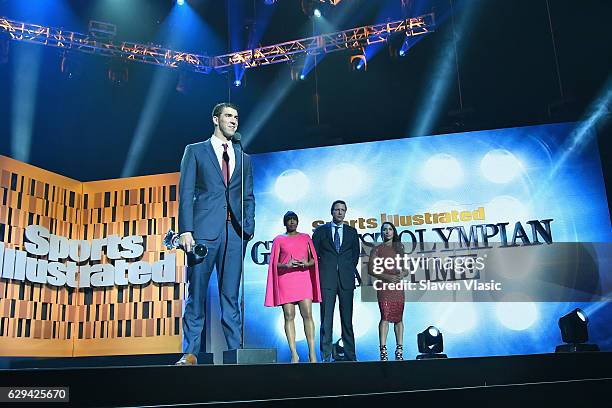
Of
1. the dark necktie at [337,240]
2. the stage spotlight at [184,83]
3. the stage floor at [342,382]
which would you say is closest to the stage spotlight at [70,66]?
the stage spotlight at [184,83]

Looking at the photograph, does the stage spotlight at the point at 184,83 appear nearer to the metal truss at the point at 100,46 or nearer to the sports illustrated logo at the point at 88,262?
the metal truss at the point at 100,46

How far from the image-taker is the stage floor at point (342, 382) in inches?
73.7

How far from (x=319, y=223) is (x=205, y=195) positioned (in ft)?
14.3

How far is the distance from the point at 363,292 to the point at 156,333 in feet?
9.39

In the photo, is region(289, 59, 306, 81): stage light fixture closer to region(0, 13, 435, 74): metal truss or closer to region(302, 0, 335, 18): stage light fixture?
region(0, 13, 435, 74): metal truss

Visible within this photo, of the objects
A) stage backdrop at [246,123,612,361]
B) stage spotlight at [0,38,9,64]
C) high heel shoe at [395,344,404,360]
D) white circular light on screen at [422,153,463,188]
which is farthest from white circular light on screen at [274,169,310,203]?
stage spotlight at [0,38,9,64]

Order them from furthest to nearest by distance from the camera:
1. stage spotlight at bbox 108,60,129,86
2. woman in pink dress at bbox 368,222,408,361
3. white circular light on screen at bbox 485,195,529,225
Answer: stage spotlight at bbox 108,60,129,86 → white circular light on screen at bbox 485,195,529,225 → woman in pink dress at bbox 368,222,408,361

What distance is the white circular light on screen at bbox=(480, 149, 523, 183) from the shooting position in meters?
7.25

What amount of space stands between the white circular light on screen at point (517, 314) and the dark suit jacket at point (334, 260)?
2.58 meters

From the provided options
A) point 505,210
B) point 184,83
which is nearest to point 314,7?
point 184,83

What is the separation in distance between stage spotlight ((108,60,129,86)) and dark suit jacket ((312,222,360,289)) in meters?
4.54

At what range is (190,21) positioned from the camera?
8703 millimetres

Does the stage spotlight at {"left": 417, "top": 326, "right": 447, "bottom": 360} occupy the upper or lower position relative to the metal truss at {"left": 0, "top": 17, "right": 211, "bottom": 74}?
lower

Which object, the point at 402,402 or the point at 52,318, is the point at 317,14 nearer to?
the point at 52,318
